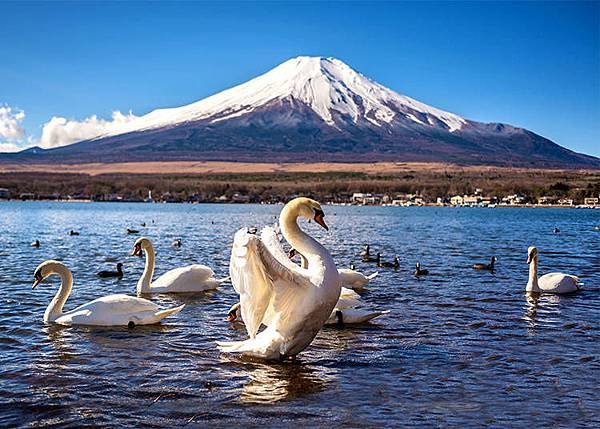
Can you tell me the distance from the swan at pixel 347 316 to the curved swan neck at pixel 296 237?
10.6 feet

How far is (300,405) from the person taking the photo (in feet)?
28.5

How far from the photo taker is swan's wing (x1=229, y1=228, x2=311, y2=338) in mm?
9312

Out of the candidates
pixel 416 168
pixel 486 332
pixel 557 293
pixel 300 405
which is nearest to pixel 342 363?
pixel 300 405

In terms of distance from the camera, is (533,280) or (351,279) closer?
(351,279)

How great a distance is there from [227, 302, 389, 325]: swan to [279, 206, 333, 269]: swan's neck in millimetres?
3220

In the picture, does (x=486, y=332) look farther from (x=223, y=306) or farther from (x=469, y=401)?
(x=223, y=306)

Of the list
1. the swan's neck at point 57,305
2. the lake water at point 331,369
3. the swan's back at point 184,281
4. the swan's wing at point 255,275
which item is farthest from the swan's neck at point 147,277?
the swan's wing at point 255,275

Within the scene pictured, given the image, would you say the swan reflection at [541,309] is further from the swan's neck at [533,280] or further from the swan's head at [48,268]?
the swan's head at [48,268]

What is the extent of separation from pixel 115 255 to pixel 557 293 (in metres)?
17.7

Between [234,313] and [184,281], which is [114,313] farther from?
[184,281]

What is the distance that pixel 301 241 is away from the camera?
10.3 m

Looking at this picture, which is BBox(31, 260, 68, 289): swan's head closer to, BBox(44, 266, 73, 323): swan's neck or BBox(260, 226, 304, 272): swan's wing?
BBox(44, 266, 73, 323): swan's neck

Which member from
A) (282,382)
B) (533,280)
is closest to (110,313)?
(282,382)

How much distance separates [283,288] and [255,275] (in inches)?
19.9
